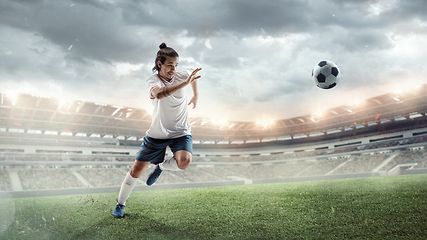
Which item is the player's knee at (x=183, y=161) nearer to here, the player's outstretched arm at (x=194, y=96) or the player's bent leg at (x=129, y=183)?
the player's bent leg at (x=129, y=183)

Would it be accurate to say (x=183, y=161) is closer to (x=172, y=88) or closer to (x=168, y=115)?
(x=168, y=115)

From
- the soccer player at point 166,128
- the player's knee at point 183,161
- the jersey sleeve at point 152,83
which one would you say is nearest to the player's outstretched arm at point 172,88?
the jersey sleeve at point 152,83

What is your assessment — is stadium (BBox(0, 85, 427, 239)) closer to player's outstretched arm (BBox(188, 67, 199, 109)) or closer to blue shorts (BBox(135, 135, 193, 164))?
blue shorts (BBox(135, 135, 193, 164))

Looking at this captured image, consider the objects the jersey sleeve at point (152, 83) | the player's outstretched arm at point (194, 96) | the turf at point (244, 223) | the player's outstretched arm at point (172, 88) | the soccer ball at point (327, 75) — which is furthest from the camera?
the soccer ball at point (327, 75)

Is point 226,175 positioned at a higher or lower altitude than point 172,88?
lower

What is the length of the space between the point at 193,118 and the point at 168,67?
2431 cm

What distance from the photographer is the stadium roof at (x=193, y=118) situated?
21.7 meters

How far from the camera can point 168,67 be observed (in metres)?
3.20

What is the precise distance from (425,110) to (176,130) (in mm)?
33812

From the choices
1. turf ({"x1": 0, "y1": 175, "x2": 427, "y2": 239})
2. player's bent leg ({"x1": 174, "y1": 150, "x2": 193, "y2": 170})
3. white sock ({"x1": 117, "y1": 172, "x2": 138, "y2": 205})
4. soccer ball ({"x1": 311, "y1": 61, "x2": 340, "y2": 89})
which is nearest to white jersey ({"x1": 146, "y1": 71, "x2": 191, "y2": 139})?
player's bent leg ({"x1": 174, "y1": 150, "x2": 193, "y2": 170})

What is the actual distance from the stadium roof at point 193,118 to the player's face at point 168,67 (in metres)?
21.1

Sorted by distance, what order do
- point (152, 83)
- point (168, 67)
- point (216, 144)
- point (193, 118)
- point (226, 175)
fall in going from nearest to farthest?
point (152, 83) → point (168, 67) → point (193, 118) → point (226, 175) → point (216, 144)

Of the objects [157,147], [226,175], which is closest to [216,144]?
[226,175]

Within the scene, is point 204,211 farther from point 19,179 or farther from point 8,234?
point 19,179
